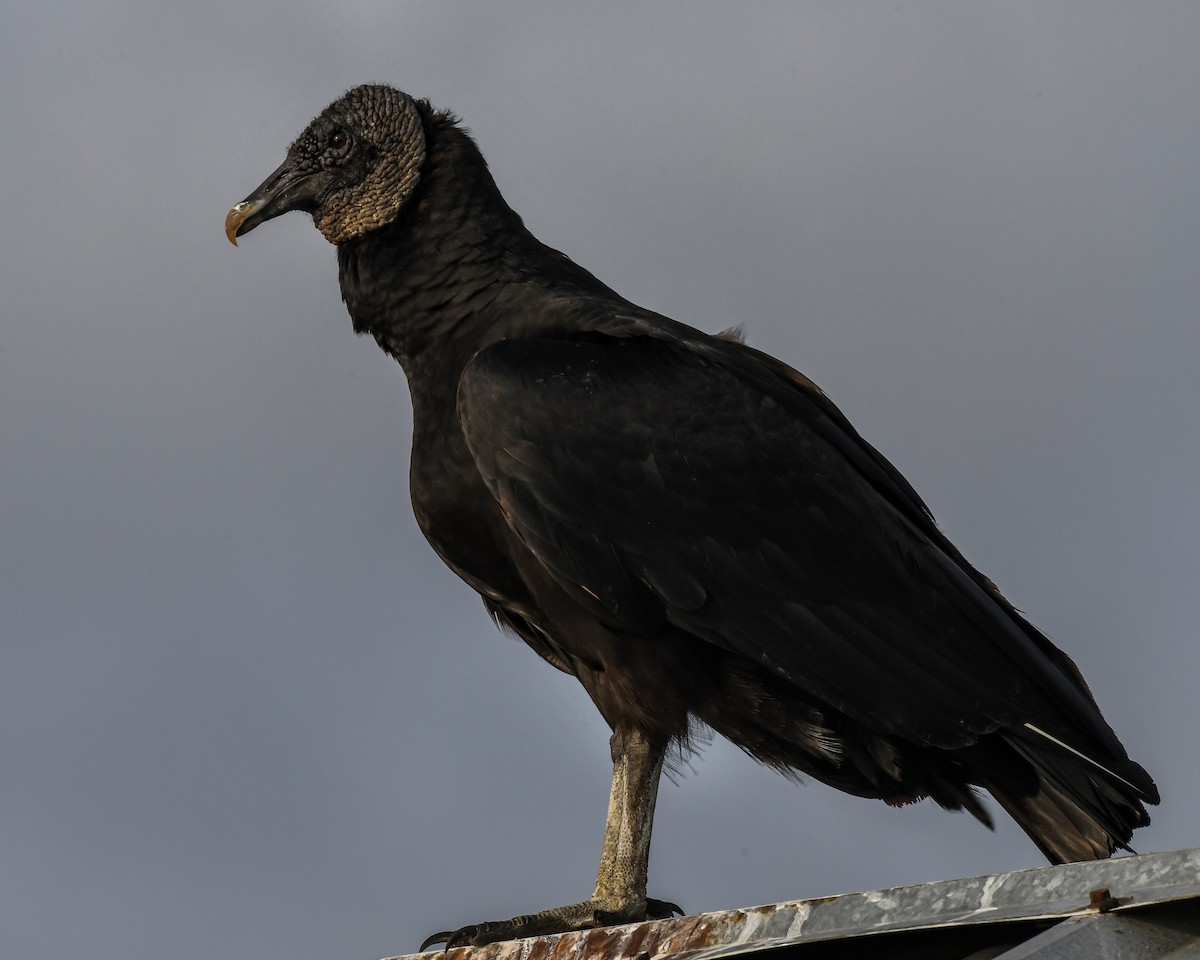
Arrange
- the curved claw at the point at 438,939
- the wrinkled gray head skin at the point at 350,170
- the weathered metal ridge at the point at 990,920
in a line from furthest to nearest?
the wrinkled gray head skin at the point at 350,170, the curved claw at the point at 438,939, the weathered metal ridge at the point at 990,920

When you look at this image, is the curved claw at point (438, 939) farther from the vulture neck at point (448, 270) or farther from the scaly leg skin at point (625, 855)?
the vulture neck at point (448, 270)

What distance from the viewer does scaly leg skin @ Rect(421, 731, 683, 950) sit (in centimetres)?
335

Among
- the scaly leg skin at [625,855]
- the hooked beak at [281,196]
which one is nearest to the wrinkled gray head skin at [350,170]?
the hooked beak at [281,196]

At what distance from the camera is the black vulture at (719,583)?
3363mm

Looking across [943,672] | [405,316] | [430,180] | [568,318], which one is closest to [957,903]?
[943,672]

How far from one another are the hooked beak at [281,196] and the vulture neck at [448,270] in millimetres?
173

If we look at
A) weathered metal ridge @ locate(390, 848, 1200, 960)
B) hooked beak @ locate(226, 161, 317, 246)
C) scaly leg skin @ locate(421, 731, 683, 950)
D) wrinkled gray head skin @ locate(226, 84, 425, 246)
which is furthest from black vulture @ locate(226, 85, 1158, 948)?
weathered metal ridge @ locate(390, 848, 1200, 960)

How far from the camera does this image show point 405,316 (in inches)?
155

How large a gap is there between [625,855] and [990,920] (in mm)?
1688

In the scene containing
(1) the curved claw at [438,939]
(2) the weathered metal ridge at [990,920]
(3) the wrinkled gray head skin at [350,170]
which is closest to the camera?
(2) the weathered metal ridge at [990,920]

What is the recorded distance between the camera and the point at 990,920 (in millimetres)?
1901

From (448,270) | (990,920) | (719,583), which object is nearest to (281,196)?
(448,270)

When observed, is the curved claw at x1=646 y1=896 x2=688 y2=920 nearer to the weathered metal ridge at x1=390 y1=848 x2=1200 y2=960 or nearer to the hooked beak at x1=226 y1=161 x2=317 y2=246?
the weathered metal ridge at x1=390 y1=848 x2=1200 y2=960

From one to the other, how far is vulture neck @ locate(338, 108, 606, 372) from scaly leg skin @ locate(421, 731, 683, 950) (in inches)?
40.6
